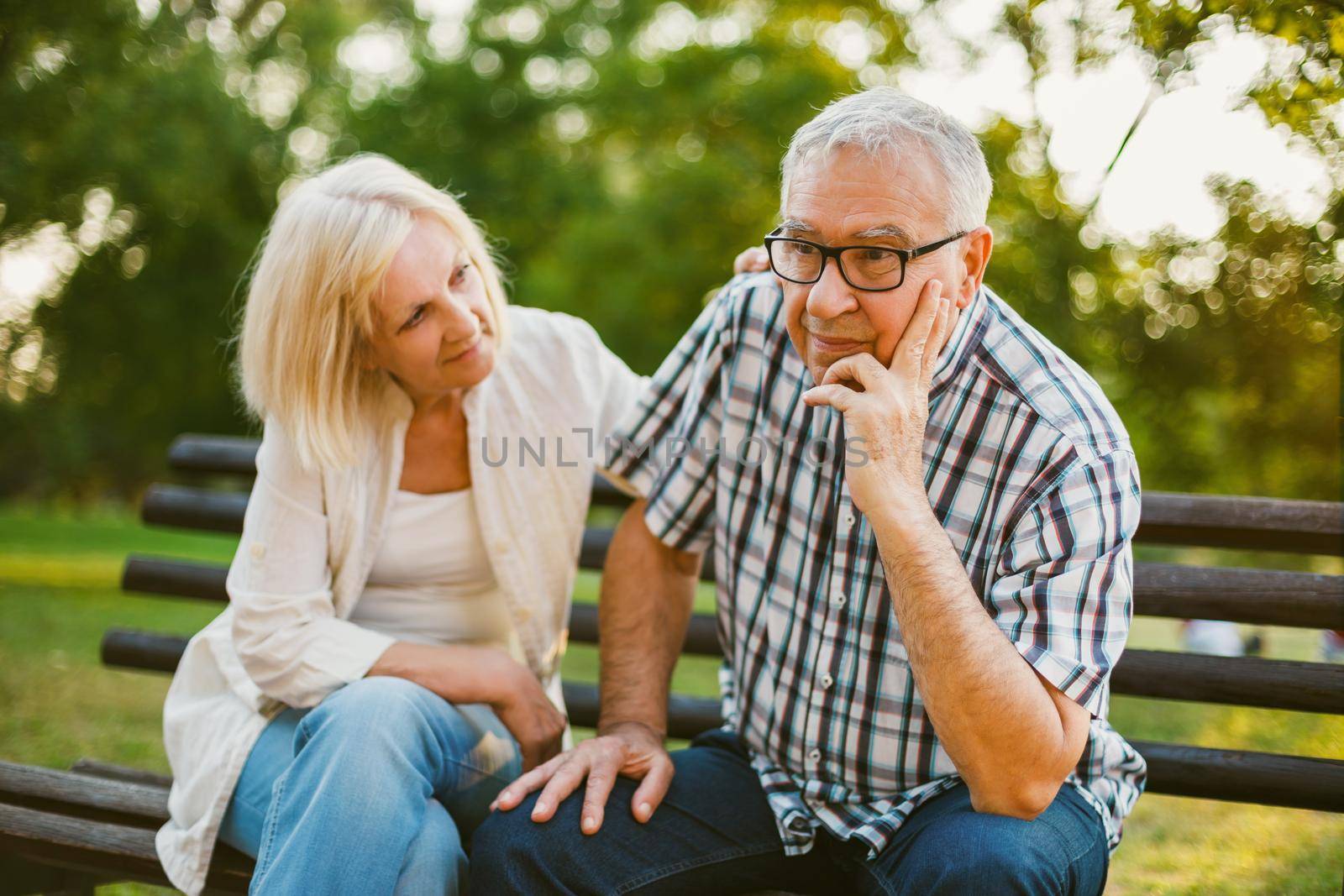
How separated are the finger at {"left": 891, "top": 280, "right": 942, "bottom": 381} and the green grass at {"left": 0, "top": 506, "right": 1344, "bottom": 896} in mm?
1585

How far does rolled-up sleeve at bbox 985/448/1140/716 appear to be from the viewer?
1830mm

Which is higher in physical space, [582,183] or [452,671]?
[582,183]

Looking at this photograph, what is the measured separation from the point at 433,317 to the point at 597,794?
A: 42.7 inches

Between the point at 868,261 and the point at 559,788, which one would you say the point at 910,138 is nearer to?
the point at 868,261

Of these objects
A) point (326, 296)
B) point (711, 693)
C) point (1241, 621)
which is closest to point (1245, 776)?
point (1241, 621)

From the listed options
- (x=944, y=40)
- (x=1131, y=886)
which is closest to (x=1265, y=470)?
(x=944, y=40)

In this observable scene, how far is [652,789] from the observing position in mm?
2193

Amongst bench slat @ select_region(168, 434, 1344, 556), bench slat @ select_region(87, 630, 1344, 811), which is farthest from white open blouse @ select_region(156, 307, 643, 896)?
bench slat @ select_region(87, 630, 1344, 811)

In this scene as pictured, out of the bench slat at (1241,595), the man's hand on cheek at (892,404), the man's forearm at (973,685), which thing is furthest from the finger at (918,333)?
the bench slat at (1241,595)

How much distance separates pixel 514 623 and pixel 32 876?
1280mm

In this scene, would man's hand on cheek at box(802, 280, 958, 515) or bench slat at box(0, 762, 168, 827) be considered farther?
bench slat at box(0, 762, 168, 827)

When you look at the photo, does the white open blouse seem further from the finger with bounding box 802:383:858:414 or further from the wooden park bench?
the finger with bounding box 802:383:858:414

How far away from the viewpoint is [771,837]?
2.18 meters

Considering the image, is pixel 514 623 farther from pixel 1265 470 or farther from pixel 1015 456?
pixel 1265 470
